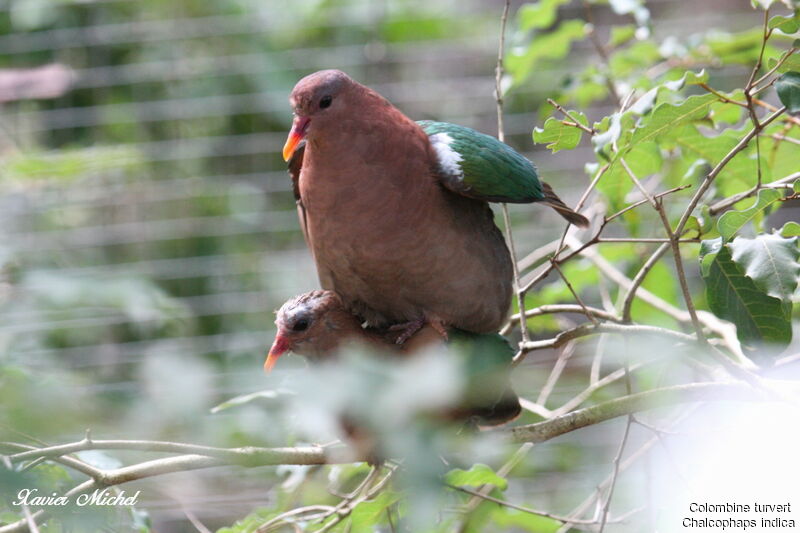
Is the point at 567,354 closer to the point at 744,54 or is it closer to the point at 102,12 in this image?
the point at 744,54

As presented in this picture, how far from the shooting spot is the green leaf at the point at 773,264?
3.61 feet

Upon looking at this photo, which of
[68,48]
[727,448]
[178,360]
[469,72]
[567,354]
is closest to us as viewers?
[178,360]

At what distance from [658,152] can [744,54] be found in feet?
1.71

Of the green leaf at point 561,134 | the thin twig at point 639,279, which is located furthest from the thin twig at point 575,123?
the thin twig at point 639,279

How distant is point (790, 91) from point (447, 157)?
62 centimetres

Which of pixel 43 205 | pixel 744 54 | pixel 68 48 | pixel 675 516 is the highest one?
pixel 68 48

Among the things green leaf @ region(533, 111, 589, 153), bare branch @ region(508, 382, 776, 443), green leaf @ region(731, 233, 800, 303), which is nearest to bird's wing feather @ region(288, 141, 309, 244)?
green leaf @ region(533, 111, 589, 153)

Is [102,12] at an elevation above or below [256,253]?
above

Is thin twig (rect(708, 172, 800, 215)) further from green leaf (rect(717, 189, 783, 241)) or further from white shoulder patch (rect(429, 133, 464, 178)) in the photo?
white shoulder patch (rect(429, 133, 464, 178))

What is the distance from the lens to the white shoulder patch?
158 cm

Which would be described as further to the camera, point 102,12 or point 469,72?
point 469,72

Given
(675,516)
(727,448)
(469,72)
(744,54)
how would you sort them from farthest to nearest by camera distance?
(469,72) → (744,54) → (727,448) → (675,516)

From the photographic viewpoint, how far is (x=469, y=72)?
159 inches

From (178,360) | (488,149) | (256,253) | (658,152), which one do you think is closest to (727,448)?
(658,152)
